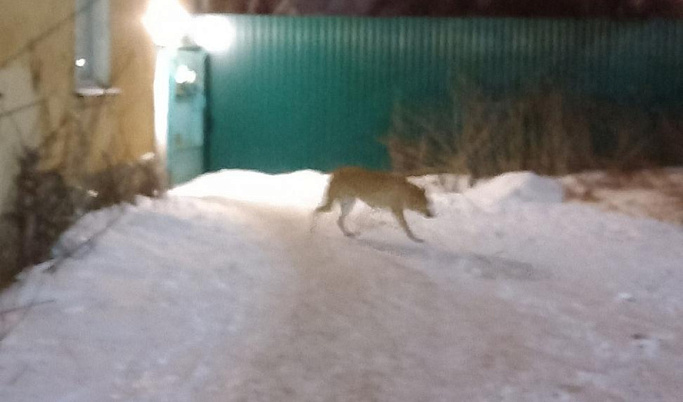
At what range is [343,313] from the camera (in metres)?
7.20

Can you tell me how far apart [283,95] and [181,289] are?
27.5 feet

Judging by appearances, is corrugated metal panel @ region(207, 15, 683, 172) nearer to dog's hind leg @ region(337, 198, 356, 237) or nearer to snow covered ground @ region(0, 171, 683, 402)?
snow covered ground @ region(0, 171, 683, 402)

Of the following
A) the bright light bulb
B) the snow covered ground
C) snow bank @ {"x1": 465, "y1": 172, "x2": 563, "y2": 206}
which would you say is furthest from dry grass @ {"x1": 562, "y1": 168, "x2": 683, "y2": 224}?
the bright light bulb

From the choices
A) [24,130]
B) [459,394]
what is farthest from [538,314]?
[24,130]

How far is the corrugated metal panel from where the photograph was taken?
50.1ft

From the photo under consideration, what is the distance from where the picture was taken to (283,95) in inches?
613

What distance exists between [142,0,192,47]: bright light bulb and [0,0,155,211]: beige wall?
17cm

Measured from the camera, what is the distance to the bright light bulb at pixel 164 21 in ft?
40.1

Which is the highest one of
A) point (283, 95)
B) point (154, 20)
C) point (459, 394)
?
point (154, 20)

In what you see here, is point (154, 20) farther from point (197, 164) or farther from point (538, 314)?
point (538, 314)

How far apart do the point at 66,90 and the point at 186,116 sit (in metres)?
5.39

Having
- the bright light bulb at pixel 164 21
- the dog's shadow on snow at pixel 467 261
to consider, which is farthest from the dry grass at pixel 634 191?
the bright light bulb at pixel 164 21

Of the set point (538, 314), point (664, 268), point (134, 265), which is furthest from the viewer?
point (664, 268)

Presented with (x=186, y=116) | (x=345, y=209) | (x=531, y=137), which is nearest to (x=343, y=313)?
(x=345, y=209)
